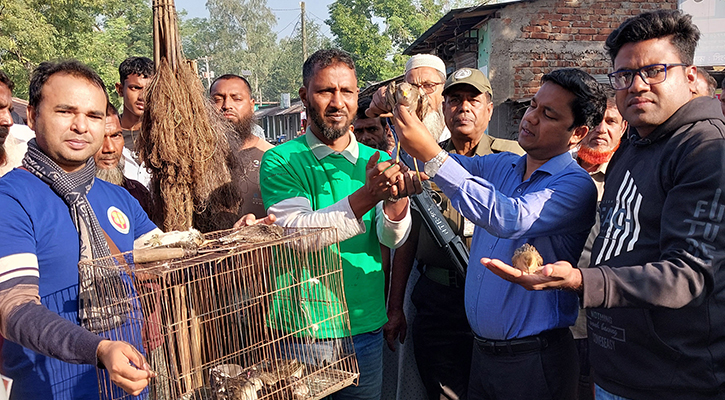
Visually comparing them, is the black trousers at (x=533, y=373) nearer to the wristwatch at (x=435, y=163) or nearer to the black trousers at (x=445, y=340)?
the black trousers at (x=445, y=340)

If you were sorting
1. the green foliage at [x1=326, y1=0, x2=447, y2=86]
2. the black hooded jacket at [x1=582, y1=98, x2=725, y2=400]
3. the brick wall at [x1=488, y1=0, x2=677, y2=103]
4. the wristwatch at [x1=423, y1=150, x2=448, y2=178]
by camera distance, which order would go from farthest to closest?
the green foliage at [x1=326, y1=0, x2=447, y2=86], the brick wall at [x1=488, y1=0, x2=677, y2=103], the wristwatch at [x1=423, y1=150, x2=448, y2=178], the black hooded jacket at [x1=582, y1=98, x2=725, y2=400]

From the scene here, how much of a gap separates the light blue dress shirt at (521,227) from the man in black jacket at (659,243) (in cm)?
21

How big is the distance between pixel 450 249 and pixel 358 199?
0.94 metres

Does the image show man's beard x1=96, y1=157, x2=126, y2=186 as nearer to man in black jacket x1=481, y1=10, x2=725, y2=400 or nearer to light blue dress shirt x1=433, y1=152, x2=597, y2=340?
light blue dress shirt x1=433, y1=152, x2=597, y2=340

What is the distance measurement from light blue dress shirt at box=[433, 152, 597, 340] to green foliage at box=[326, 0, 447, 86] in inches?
1394

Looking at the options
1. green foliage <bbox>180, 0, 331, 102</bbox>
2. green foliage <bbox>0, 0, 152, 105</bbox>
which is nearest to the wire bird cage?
green foliage <bbox>0, 0, 152, 105</bbox>

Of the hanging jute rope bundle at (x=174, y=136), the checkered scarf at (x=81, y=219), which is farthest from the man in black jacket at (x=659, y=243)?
the hanging jute rope bundle at (x=174, y=136)

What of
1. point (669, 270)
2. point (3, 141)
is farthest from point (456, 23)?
point (669, 270)

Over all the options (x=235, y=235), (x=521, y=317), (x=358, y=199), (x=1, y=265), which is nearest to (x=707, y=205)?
(x=521, y=317)

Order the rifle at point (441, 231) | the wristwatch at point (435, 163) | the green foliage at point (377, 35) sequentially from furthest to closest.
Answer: the green foliage at point (377, 35)
the rifle at point (441, 231)
the wristwatch at point (435, 163)

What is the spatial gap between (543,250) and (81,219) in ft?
6.56

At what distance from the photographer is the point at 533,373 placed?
7.80 feet

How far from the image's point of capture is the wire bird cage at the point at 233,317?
1.78 metres

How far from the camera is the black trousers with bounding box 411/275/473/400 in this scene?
3258 mm
